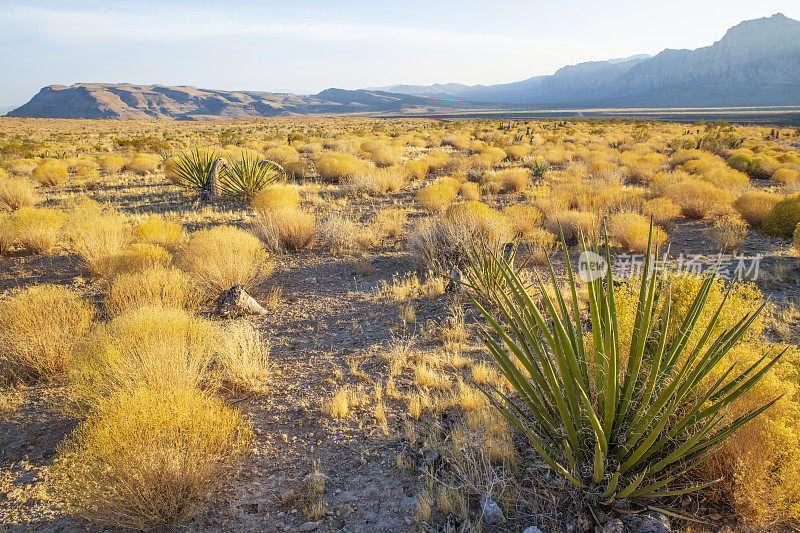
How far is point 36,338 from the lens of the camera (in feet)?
12.9

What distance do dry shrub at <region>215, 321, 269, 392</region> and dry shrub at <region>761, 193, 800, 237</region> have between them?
29.2 ft

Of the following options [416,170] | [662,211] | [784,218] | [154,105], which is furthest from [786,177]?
[154,105]

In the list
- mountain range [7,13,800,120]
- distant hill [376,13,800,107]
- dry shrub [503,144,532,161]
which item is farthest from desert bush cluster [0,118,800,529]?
distant hill [376,13,800,107]

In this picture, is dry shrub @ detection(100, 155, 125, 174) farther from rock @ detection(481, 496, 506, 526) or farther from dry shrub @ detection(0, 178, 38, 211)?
rock @ detection(481, 496, 506, 526)

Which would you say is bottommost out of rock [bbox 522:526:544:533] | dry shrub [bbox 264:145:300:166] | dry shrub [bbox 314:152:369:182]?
rock [bbox 522:526:544:533]

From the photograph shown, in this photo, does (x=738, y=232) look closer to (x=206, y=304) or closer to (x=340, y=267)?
(x=340, y=267)

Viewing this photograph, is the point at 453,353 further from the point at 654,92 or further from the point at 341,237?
the point at 654,92

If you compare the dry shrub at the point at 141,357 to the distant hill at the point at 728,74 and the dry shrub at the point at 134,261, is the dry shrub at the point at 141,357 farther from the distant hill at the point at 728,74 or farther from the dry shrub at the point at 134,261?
the distant hill at the point at 728,74

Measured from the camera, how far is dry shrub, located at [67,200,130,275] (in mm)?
6520

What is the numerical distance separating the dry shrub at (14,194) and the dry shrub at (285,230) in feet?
25.0

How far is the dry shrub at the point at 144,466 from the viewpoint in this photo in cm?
239

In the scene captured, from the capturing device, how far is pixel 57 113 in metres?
126

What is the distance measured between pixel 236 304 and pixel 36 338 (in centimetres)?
197

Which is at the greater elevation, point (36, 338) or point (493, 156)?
point (493, 156)
